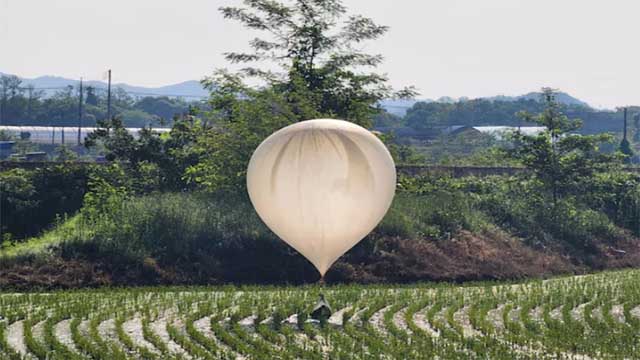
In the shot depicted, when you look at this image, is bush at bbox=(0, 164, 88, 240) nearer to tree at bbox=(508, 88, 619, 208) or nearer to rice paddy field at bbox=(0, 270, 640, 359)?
rice paddy field at bbox=(0, 270, 640, 359)

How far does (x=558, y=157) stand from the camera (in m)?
43.3

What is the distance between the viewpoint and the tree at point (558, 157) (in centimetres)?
4281

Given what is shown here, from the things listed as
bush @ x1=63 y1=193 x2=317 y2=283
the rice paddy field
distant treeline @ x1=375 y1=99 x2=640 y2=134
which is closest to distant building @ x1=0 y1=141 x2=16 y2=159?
bush @ x1=63 y1=193 x2=317 y2=283

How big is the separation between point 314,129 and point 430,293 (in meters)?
7.69

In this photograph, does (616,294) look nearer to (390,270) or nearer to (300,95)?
(390,270)

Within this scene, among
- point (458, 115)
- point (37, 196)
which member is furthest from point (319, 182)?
point (458, 115)

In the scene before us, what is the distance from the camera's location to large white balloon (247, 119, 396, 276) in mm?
20062

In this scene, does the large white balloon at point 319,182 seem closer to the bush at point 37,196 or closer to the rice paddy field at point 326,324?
the rice paddy field at point 326,324

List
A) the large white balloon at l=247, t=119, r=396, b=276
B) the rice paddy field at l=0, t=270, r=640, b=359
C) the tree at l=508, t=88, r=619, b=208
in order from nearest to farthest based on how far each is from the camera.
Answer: the rice paddy field at l=0, t=270, r=640, b=359, the large white balloon at l=247, t=119, r=396, b=276, the tree at l=508, t=88, r=619, b=208

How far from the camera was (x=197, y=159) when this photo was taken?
1606 inches

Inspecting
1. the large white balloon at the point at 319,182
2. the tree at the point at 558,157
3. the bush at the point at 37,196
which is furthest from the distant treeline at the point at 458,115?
the large white balloon at the point at 319,182

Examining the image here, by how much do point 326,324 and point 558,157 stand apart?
24841 millimetres

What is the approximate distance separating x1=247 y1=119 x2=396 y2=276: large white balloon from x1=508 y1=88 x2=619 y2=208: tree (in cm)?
2341

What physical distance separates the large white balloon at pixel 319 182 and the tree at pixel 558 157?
76.8 ft
